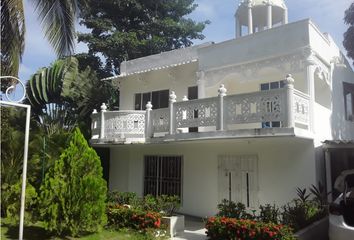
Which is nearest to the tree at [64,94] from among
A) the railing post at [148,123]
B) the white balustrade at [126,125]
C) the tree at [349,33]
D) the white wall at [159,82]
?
the white wall at [159,82]

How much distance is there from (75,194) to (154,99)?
7474 mm

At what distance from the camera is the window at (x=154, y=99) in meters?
14.8

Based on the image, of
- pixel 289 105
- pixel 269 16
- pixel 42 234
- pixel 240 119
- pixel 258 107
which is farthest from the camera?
pixel 269 16

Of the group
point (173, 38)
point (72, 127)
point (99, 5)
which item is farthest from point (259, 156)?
point (99, 5)

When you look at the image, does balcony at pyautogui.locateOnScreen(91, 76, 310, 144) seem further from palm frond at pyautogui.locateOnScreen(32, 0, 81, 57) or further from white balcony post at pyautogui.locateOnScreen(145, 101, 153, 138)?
palm frond at pyautogui.locateOnScreen(32, 0, 81, 57)

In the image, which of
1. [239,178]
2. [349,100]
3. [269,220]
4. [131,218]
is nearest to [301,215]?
[269,220]

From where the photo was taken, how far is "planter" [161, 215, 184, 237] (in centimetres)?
930

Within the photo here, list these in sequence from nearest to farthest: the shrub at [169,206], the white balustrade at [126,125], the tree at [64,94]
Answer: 1. the shrub at [169,206]
2. the white balustrade at [126,125]
3. the tree at [64,94]

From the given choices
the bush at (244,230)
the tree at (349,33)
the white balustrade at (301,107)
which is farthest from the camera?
the tree at (349,33)

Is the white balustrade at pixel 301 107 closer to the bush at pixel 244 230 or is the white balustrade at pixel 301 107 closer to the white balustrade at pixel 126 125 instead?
the bush at pixel 244 230

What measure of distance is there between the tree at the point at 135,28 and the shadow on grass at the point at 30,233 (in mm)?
15147

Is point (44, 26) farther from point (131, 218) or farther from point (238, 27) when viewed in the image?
point (238, 27)

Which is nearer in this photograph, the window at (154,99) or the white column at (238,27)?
the white column at (238,27)

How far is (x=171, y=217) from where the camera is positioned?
9.48 meters
